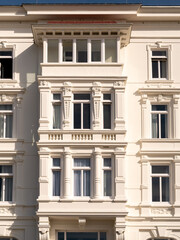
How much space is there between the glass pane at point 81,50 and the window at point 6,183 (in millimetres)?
6165

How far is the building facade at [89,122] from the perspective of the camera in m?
36.0

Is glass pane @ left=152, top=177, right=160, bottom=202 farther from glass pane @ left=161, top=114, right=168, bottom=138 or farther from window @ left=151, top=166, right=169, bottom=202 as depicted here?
glass pane @ left=161, top=114, right=168, bottom=138

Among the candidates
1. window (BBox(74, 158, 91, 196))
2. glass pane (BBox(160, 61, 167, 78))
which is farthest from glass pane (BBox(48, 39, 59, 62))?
glass pane (BBox(160, 61, 167, 78))

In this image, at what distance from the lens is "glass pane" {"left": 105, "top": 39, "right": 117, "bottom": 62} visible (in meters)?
37.3

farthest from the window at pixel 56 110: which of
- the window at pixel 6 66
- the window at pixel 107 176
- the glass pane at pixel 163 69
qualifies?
the glass pane at pixel 163 69

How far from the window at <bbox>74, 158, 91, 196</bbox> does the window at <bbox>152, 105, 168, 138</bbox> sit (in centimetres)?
373

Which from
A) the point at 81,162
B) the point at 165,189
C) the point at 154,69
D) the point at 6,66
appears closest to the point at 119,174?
the point at 81,162

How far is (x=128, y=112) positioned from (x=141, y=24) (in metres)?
4.42

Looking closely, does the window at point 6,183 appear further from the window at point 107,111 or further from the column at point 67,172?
the window at point 107,111

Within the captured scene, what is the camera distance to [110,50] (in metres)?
37.5

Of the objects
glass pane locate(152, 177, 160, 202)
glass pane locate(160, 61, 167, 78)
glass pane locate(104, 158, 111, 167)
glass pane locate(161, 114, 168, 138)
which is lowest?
glass pane locate(152, 177, 160, 202)

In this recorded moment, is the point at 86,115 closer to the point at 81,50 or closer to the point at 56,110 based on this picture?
the point at 56,110

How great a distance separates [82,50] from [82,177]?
599 centimetres

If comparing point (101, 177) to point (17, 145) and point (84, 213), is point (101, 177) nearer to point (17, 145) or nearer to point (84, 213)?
point (84, 213)
